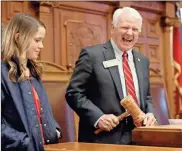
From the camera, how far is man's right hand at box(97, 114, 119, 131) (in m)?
1.90

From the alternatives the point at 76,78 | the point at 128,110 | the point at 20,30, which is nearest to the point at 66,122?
the point at 76,78

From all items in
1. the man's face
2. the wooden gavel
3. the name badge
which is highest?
the man's face

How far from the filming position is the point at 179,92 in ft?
16.0

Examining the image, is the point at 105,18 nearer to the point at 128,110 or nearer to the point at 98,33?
the point at 98,33

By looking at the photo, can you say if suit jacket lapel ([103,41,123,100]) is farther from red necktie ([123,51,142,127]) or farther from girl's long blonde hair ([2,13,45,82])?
girl's long blonde hair ([2,13,45,82])

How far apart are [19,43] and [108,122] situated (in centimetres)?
54

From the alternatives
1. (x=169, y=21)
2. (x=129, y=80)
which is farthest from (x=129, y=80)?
(x=169, y=21)

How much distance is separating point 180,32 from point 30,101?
144 inches

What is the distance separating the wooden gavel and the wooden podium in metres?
0.18

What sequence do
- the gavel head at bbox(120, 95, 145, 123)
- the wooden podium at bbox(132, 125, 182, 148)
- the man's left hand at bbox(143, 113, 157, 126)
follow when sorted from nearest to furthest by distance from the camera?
the wooden podium at bbox(132, 125, 182, 148) → the gavel head at bbox(120, 95, 145, 123) → the man's left hand at bbox(143, 113, 157, 126)

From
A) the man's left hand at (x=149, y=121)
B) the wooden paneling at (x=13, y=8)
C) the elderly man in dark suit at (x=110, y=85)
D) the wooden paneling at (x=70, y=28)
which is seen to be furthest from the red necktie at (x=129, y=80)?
the wooden paneling at (x=70, y=28)

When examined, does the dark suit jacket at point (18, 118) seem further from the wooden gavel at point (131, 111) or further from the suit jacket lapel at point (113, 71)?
the suit jacket lapel at point (113, 71)

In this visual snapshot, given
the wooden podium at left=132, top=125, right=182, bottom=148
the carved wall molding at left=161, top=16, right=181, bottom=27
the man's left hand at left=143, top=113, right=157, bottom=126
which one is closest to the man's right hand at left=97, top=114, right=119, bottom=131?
the man's left hand at left=143, top=113, right=157, bottom=126

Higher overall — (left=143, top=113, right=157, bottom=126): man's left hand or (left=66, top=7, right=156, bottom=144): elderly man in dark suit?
(left=66, top=7, right=156, bottom=144): elderly man in dark suit
